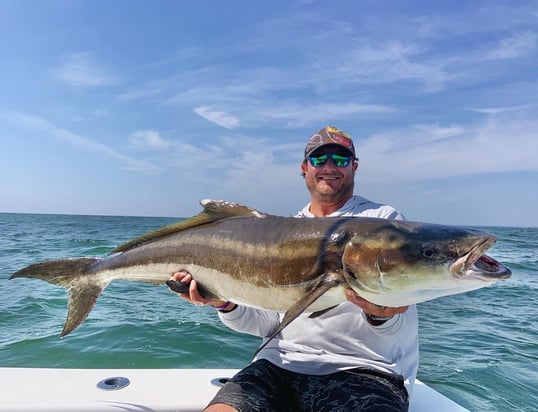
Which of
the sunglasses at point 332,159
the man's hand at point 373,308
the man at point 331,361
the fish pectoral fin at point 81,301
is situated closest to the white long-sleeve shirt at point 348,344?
Result: the man at point 331,361

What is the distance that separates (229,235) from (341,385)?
1313 mm

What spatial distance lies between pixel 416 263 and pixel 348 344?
1.26m

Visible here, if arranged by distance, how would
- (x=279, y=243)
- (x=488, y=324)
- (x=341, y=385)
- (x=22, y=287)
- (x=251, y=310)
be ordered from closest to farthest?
1. (x=279, y=243)
2. (x=341, y=385)
3. (x=251, y=310)
4. (x=488, y=324)
5. (x=22, y=287)

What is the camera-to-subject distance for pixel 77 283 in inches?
157

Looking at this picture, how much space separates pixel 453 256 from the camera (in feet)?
7.27

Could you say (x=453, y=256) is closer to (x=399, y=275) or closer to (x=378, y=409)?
(x=399, y=275)

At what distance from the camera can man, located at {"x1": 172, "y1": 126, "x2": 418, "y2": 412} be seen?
3012 millimetres

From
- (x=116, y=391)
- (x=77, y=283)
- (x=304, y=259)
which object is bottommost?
(x=116, y=391)

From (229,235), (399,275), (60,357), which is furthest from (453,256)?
(60,357)

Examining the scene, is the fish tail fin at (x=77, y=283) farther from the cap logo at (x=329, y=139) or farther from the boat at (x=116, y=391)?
the cap logo at (x=329, y=139)

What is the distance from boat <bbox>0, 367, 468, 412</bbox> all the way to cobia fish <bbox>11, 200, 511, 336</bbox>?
57 centimetres

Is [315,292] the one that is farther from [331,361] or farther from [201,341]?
[201,341]

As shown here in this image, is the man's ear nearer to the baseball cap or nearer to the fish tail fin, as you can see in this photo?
the baseball cap

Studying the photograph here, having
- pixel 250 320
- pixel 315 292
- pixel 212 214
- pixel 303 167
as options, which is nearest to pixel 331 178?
pixel 303 167
